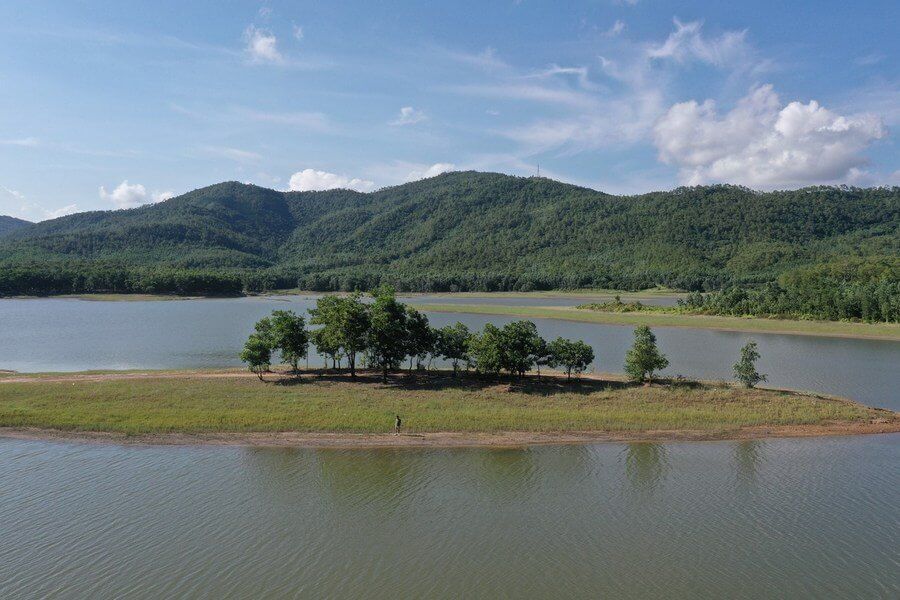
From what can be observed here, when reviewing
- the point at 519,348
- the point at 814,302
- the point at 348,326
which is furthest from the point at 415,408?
the point at 814,302

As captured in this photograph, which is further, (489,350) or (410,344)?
(410,344)

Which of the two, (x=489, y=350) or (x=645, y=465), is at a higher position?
(x=489, y=350)

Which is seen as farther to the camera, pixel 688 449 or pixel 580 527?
pixel 688 449

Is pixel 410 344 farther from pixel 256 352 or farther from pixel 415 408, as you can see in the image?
pixel 256 352

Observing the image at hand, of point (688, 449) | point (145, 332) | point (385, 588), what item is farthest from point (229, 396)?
point (145, 332)

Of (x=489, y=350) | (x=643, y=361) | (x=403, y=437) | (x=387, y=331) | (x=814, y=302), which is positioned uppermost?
(x=814, y=302)

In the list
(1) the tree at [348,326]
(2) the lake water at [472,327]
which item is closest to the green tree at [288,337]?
(1) the tree at [348,326]

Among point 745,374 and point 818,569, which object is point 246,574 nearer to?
point 818,569
